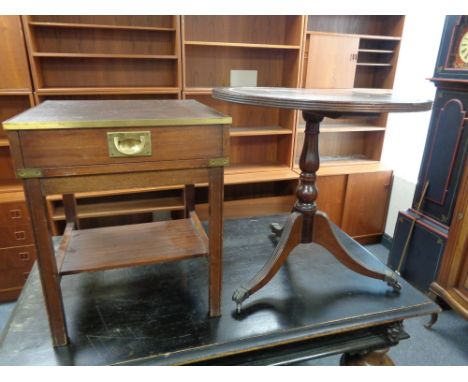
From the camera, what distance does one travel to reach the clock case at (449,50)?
190 cm

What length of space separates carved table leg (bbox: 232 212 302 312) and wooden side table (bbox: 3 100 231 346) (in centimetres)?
9

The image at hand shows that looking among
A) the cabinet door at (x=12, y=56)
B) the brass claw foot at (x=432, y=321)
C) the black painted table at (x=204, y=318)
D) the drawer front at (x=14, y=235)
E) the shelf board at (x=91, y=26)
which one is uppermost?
the shelf board at (x=91, y=26)

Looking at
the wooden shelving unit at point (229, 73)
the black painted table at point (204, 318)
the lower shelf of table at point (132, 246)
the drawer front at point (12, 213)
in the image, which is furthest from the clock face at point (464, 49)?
the drawer front at point (12, 213)

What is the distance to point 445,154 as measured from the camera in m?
2.06

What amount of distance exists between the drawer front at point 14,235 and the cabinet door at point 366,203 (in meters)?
Answer: 2.32

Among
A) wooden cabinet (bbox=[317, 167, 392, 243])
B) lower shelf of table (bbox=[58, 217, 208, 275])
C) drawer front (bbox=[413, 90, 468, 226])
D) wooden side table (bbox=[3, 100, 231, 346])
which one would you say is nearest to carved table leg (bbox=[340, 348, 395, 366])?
wooden side table (bbox=[3, 100, 231, 346])

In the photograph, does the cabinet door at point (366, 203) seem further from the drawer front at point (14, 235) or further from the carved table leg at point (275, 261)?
the drawer front at point (14, 235)

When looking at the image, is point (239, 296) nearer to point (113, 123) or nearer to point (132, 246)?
point (132, 246)

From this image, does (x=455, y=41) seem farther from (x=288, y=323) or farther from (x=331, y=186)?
(x=288, y=323)

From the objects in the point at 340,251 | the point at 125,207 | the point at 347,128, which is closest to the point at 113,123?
the point at 340,251

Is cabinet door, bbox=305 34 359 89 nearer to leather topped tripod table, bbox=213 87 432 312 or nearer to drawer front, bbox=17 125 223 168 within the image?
leather topped tripod table, bbox=213 87 432 312

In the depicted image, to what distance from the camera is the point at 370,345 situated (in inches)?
42.5

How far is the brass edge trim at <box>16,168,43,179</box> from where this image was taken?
0.76 meters
